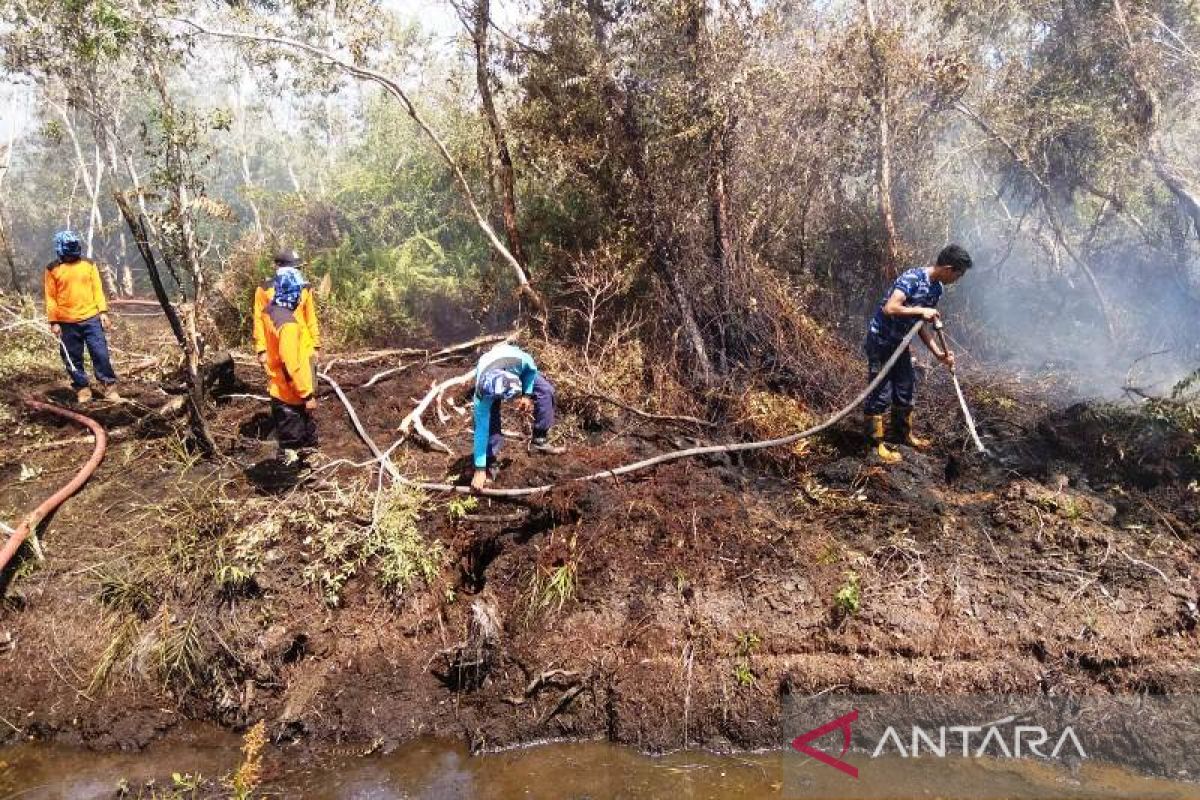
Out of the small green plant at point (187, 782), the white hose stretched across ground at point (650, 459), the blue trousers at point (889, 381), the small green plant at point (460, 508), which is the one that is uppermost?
the blue trousers at point (889, 381)

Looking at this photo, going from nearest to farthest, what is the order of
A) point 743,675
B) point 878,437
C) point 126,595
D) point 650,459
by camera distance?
1. point 743,675
2. point 126,595
3. point 650,459
4. point 878,437

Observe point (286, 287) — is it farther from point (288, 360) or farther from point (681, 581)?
point (681, 581)

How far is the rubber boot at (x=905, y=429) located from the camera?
5980 mm

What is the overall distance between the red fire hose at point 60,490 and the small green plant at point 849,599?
5417 mm

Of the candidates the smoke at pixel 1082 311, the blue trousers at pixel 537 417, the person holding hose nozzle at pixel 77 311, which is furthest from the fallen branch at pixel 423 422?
the smoke at pixel 1082 311

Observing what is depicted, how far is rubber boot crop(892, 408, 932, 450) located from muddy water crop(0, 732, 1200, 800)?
2.64 m

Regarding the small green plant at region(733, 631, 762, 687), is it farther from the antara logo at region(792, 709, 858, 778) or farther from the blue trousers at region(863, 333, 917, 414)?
the blue trousers at region(863, 333, 917, 414)

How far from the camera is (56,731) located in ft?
14.1

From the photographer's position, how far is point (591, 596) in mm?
4805

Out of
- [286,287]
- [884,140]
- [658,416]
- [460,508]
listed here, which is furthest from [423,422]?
[884,140]

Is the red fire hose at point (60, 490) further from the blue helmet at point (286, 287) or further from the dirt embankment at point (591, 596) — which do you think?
the blue helmet at point (286, 287)

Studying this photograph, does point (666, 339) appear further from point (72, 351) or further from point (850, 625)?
point (72, 351)

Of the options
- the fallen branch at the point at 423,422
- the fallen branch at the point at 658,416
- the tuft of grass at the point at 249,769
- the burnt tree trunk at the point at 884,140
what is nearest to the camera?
the tuft of grass at the point at 249,769

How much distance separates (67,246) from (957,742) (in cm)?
834
